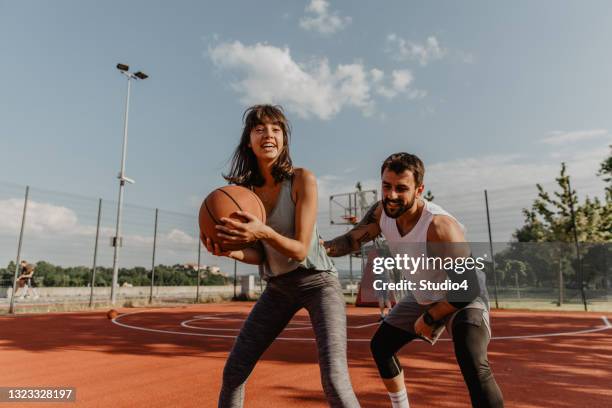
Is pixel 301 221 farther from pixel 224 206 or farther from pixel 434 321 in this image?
pixel 434 321

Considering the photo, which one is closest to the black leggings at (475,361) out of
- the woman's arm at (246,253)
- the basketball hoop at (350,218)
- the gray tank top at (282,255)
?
the gray tank top at (282,255)

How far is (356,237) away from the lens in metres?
3.21

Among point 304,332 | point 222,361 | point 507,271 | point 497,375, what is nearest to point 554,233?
point 507,271

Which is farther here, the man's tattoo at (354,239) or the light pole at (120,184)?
the light pole at (120,184)

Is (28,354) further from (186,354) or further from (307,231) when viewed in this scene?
(307,231)

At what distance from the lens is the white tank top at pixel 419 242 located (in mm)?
2637

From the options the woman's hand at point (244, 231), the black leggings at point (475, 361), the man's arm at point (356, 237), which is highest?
the man's arm at point (356, 237)

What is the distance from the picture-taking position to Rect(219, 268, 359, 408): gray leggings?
2.10 meters

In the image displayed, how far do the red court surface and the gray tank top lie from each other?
6.28 feet

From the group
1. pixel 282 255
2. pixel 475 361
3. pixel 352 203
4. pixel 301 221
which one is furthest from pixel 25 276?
pixel 352 203

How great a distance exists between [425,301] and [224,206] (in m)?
1.58

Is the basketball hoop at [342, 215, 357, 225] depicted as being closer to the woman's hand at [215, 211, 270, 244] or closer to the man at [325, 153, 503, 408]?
the man at [325, 153, 503, 408]

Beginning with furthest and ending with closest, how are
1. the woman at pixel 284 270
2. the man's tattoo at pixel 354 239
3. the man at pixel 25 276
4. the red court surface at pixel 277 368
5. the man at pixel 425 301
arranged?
the man at pixel 25 276, the red court surface at pixel 277 368, the man's tattoo at pixel 354 239, the man at pixel 425 301, the woman at pixel 284 270

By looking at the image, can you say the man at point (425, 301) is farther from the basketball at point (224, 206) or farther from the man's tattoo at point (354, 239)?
the basketball at point (224, 206)
